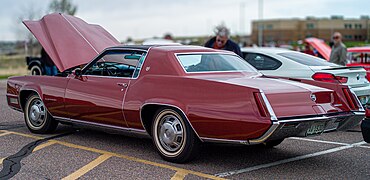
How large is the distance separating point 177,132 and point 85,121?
5.94ft

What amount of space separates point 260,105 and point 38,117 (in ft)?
13.6

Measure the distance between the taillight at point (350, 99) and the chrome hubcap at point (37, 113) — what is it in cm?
452

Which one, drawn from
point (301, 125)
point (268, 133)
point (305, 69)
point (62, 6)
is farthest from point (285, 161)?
point (62, 6)

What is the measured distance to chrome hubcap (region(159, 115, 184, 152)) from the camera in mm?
6469

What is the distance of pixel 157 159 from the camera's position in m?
6.80

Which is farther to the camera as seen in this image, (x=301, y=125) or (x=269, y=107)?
(x=301, y=125)

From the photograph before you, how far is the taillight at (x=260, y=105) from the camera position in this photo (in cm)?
573

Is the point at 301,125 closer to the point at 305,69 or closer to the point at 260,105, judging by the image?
the point at 260,105

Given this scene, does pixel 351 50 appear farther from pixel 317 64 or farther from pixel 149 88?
pixel 149 88

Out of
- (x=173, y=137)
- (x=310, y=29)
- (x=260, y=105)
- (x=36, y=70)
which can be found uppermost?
(x=260, y=105)

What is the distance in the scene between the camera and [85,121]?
771cm

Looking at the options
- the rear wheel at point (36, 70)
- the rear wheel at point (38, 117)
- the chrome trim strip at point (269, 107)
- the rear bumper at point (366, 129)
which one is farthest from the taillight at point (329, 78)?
the rear wheel at point (36, 70)

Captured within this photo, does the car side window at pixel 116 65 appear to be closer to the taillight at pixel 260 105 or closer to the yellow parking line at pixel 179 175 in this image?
the yellow parking line at pixel 179 175

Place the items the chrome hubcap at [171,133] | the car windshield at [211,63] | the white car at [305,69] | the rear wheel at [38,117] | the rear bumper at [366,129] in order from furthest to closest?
1. the white car at [305,69]
2. the rear wheel at [38,117]
3. the car windshield at [211,63]
4. the chrome hubcap at [171,133]
5. the rear bumper at [366,129]
